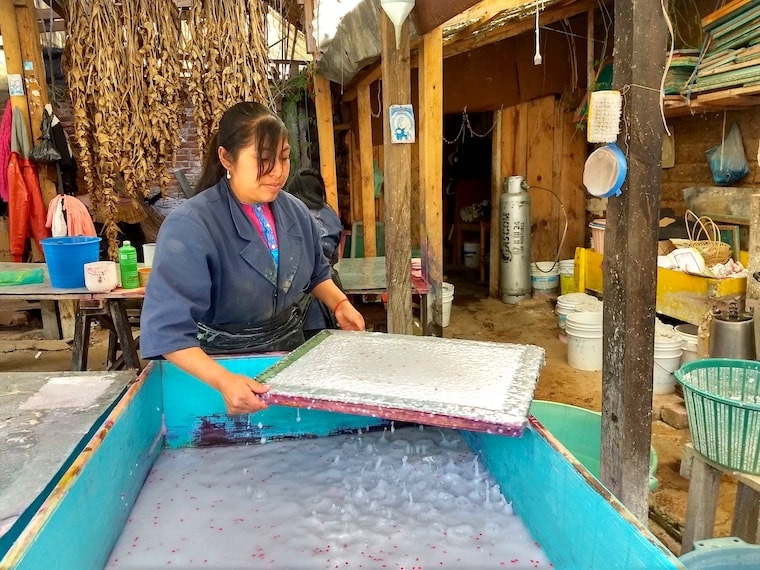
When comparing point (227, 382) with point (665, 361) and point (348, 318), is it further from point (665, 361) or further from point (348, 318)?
point (665, 361)

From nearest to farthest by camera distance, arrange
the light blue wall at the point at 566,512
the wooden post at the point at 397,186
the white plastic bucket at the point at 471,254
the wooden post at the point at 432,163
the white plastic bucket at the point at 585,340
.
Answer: the light blue wall at the point at 566,512
the wooden post at the point at 397,186
the wooden post at the point at 432,163
the white plastic bucket at the point at 585,340
the white plastic bucket at the point at 471,254

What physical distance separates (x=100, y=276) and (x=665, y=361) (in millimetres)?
4057

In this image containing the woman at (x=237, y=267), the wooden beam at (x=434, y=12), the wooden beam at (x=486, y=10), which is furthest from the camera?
the wooden beam at (x=486, y=10)

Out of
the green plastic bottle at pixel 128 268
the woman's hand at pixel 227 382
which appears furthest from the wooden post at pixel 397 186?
the green plastic bottle at pixel 128 268

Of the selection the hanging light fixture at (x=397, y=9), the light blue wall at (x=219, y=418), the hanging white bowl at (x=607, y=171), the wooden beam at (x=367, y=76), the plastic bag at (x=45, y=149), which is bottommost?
the light blue wall at (x=219, y=418)

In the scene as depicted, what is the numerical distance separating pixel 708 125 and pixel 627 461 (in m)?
4.75

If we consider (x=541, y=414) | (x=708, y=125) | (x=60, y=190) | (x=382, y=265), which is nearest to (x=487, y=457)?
(x=541, y=414)

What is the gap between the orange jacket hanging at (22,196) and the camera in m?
5.33

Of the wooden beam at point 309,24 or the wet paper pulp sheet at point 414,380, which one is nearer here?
the wet paper pulp sheet at point 414,380

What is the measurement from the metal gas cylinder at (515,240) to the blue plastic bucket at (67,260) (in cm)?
468

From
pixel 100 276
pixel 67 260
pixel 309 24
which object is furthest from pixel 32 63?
pixel 309 24

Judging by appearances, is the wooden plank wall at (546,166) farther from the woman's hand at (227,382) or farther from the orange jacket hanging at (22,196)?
the woman's hand at (227,382)

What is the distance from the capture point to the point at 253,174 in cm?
194

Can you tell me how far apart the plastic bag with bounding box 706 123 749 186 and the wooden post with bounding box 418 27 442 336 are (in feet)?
9.94
